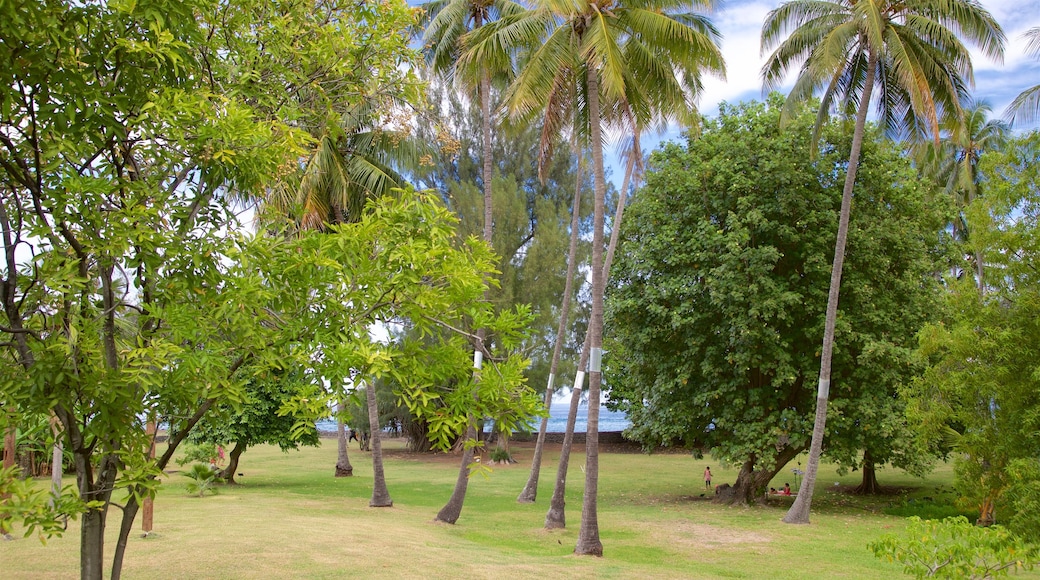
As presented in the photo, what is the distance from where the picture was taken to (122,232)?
4.17m

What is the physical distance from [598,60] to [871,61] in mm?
7407

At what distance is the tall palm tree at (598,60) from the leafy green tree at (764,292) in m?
6.51

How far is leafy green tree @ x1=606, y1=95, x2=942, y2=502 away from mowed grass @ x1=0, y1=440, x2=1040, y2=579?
2425 millimetres

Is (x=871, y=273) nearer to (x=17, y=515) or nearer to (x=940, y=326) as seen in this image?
(x=940, y=326)

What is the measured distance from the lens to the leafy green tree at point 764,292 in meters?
20.6

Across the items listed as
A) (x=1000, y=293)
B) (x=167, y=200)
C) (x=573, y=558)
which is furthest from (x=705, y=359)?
(x=167, y=200)

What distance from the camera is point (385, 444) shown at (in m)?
49.2

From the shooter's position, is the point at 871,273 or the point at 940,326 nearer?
the point at 940,326

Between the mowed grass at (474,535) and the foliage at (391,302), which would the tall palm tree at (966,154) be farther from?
the foliage at (391,302)

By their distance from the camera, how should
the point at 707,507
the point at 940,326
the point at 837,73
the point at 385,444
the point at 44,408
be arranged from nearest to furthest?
the point at 44,408
the point at 940,326
the point at 837,73
the point at 707,507
the point at 385,444

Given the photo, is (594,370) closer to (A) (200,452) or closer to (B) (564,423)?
(A) (200,452)

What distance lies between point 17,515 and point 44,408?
719mm

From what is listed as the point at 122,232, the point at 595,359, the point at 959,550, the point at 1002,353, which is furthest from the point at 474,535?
the point at 122,232

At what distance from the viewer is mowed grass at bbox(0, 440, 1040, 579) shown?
416 inches
